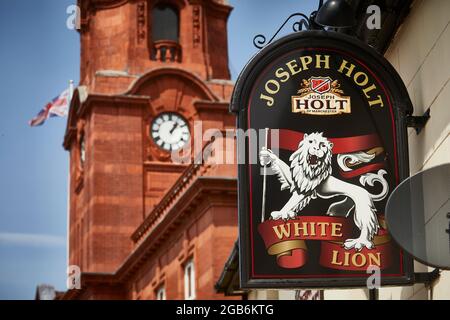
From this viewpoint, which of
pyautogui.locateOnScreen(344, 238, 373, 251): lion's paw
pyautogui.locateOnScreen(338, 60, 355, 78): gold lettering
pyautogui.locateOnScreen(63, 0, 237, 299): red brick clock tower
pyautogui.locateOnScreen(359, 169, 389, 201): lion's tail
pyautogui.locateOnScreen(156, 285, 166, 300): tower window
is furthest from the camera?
pyautogui.locateOnScreen(63, 0, 237, 299): red brick clock tower

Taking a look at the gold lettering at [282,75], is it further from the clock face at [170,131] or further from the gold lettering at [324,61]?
the clock face at [170,131]

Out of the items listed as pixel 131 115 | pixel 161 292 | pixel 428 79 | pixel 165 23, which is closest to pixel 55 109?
Result: pixel 131 115

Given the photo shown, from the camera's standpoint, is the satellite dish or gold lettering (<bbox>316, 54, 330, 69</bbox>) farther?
gold lettering (<bbox>316, 54, 330, 69</bbox>)

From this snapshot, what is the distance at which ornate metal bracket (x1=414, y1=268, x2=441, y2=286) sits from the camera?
1418 cm

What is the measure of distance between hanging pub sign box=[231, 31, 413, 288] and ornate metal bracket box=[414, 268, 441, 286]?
27.8 inches

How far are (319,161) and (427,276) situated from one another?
6.18ft

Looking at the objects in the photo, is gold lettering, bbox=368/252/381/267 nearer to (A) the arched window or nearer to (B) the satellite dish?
(B) the satellite dish

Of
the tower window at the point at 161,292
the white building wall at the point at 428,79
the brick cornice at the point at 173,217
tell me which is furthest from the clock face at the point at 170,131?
the white building wall at the point at 428,79

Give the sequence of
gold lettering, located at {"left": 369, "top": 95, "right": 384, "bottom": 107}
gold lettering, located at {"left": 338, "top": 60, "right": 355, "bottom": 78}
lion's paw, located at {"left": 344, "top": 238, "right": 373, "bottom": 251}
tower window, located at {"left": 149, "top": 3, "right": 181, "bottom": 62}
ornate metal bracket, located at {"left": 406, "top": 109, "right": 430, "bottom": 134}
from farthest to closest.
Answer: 1. tower window, located at {"left": 149, "top": 3, "right": 181, "bottom": 62}
2. ornate metal bracket, located at {"left": 406, "top": 109, "right": 430, "bottom": 134}
3. gold lettering, located at {"left": 338, "top": 60, "right": 355, "bottom": 78}
4. gold lettering, located at {"left": 369, "top": 95, "right": 384, "bottom": 107}
5. lion's paw, located at {"left": 344, "top": 238, "right": 373, "bottom": 251}

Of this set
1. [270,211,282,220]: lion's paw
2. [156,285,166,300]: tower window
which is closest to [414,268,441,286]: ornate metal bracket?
[270,211,282,220]: lion's paw

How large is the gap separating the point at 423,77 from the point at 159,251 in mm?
29365

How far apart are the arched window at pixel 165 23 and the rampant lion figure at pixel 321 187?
43883 millimetres
